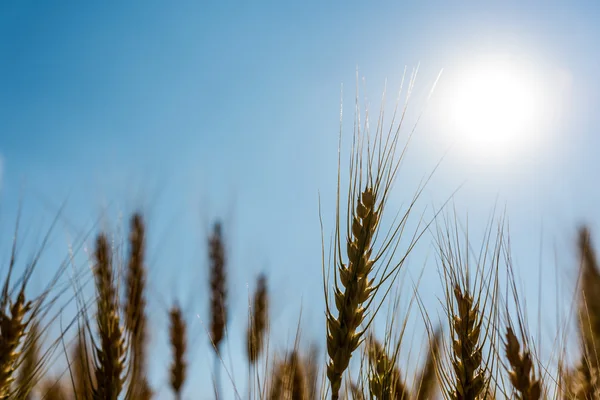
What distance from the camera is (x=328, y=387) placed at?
229 centimetres

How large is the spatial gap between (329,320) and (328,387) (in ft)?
1.22

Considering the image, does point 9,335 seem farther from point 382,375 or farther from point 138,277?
point 382,375

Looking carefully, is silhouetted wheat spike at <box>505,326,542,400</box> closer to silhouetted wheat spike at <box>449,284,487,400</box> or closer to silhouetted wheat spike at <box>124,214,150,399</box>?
silhouetted wheat spike at <box>449,284,487,400</box>

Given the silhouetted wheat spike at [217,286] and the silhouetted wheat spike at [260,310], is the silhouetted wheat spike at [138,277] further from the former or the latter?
the silhouetted wheat spike at [260,310]

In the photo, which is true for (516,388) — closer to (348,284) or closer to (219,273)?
(348,284)

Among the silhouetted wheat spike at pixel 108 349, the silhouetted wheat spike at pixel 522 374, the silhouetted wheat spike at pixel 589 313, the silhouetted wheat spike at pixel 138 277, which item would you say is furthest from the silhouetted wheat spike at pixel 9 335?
the silhouetted wheat spike at pixel 589 313

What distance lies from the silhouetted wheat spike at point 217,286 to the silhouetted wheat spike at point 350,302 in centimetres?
195

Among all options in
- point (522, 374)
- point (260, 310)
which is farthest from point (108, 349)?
point (260, 310)

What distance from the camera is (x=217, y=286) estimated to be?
425 cm

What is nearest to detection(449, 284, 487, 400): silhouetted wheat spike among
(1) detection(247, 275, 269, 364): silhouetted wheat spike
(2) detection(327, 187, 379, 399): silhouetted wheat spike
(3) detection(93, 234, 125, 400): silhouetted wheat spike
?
(2) detection(327, 187, 379, 399): silhouetted wheat spike

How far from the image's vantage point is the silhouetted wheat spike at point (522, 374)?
6.93 feet

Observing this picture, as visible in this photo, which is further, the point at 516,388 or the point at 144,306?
the point at 144,306

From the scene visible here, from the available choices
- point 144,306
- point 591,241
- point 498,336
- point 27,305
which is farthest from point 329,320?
point 591,241

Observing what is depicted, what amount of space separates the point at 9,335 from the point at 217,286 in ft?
7.06
